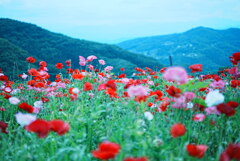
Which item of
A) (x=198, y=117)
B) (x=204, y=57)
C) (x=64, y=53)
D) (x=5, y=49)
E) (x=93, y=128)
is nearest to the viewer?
(x=198, y=117)

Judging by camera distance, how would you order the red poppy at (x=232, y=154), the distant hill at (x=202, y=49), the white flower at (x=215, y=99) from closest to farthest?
the red poppy at (x=232, y=154)
the white flower at (x=215, y=99)
the distant hill at (x=202, y=49)

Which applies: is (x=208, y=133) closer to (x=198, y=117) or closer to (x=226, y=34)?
(x=198, y=117)

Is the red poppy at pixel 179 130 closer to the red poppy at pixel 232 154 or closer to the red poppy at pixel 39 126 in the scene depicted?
the red poppy at pixel 232 154

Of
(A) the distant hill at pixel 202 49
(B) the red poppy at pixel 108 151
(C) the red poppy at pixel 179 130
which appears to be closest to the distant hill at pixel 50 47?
(C) the red poppy at pixel 179 130

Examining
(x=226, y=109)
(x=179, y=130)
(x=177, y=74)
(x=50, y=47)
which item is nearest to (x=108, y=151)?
(x=179, y=130)

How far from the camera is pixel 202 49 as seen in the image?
75.9 metres

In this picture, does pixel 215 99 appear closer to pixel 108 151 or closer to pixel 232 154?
pixel 232 154

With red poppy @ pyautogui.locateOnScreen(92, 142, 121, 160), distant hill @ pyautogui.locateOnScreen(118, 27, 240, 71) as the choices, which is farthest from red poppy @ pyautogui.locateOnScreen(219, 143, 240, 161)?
distant hill @ pyautogui.locateOnScreen(118, 27, 240, 71)

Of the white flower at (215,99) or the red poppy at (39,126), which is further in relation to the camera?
the white flower at (215,99)

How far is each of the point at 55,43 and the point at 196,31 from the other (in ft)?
313

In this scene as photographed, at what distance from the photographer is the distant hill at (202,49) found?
212ft

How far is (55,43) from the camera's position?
31.0 meters

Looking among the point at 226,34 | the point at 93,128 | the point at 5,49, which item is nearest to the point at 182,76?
the point at 93,128

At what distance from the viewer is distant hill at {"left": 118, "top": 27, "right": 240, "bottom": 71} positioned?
6449cm
